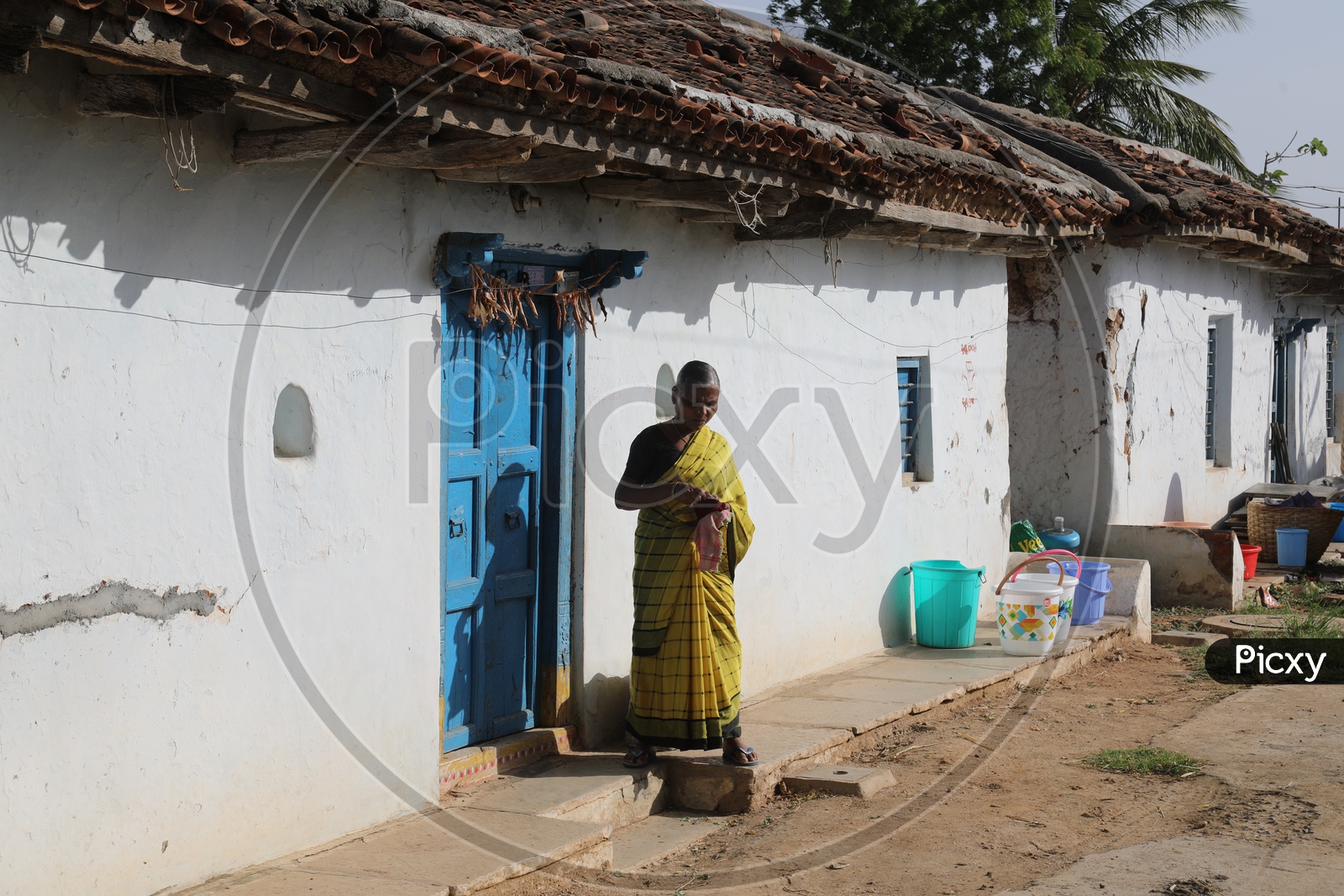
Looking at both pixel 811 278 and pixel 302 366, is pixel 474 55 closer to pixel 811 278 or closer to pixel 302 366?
pixel 302 366

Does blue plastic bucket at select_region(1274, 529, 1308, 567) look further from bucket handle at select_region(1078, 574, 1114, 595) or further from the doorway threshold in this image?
the doorway threshold

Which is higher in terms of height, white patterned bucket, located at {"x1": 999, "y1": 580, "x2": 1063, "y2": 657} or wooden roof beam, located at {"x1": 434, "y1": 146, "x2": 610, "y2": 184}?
wooden roof beam, located at {"x1": 434, "y1": 146, "x2": 610, "y2": 184}

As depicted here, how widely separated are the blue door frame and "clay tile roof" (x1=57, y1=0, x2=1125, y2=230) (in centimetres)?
79

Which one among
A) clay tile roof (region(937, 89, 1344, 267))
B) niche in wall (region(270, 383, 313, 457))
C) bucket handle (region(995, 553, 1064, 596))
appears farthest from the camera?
clay tile roof (region(937, 89, 1344, 267))

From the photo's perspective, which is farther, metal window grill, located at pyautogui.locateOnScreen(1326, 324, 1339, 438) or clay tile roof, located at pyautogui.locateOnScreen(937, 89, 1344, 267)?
metal window grill, located at pyautogui.locateOnScreen(1326, 324, 1339, 438)

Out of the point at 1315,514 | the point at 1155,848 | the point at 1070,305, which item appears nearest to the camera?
the point at 1155,848

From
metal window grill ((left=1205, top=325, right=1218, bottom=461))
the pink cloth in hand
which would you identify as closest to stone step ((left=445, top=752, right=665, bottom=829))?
the pink cloth in hand

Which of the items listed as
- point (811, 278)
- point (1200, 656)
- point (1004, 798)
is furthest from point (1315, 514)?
point (1004, 798)

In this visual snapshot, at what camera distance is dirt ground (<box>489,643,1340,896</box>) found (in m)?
4.74

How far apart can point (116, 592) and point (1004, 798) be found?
381cm

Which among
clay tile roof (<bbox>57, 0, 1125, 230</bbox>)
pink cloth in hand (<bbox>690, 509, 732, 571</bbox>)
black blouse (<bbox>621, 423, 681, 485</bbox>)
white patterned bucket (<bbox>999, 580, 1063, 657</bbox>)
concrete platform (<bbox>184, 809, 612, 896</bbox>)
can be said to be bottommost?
concrete platform (<bbox>184, 809, 612, 896</bbox>)

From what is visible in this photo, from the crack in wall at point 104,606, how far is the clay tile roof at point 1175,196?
8783 millimetres

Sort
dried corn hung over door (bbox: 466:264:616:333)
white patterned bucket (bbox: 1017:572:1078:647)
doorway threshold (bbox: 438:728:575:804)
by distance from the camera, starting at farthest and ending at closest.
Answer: white patterned bucket (bbox: 1017:572:1078:647), dried corn hung over door (bbox: 466:264:616:333), doorway threshold (bbox: 438:728:575:804)

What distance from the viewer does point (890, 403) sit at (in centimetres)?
846
